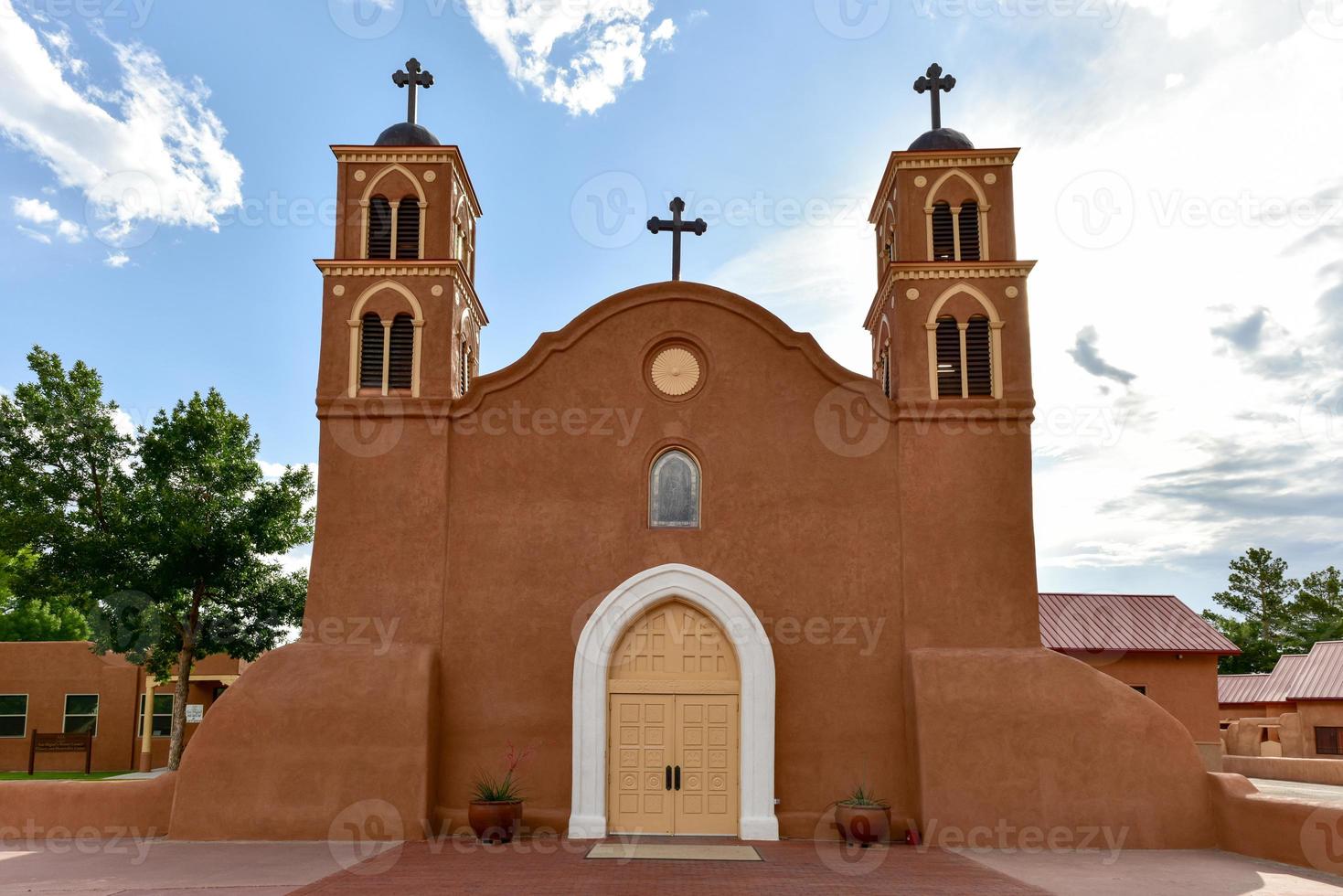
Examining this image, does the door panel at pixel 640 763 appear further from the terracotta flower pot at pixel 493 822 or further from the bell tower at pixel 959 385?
the bell tower at pixel 959 385

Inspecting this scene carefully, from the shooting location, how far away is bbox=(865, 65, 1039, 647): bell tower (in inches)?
623

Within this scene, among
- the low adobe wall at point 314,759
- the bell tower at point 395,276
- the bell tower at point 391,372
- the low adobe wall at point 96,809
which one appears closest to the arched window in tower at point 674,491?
the bell tower at point 391,372

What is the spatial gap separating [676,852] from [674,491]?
17.0ft

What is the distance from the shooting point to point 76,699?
1292 inches

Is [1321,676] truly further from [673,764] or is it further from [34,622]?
[34,622]

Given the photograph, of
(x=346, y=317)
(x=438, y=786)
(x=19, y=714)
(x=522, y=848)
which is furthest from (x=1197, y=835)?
(x=19, y=714)

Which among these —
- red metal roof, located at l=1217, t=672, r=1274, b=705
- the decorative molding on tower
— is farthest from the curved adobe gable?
red metal roof, located at l=1217, t=672, r=1274, b=705

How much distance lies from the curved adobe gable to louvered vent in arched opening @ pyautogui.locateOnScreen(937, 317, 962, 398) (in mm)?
1723

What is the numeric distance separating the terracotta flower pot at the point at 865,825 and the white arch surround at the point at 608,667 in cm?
109

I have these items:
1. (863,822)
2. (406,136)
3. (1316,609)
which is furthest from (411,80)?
(1316,609)

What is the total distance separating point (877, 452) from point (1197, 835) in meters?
6.78

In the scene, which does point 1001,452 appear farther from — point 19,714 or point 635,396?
point 19,714

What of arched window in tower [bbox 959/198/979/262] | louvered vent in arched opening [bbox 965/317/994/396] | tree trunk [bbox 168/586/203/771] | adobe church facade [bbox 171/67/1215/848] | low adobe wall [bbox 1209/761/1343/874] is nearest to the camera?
low adobe wall [bbox 1209/761/1343/874]

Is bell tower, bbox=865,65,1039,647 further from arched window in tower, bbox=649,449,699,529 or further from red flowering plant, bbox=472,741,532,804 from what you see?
red flowering plant, bbox=472,741,532,804
